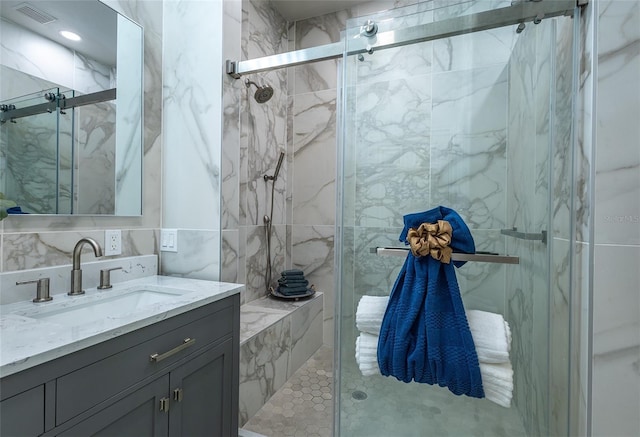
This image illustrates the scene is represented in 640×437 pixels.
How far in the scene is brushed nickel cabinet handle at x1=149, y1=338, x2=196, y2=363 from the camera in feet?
3.23

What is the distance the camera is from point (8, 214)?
44.8 inches

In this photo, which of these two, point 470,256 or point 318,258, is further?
point 318,258

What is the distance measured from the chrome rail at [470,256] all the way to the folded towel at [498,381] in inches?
12.6

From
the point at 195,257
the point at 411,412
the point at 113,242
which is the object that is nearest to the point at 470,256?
the point at 411,412

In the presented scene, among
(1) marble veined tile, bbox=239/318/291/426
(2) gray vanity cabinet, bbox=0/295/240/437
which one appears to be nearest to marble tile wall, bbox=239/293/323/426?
(1) marble veined tile, bbox=239/318/291/426

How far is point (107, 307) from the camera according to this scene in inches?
49.0

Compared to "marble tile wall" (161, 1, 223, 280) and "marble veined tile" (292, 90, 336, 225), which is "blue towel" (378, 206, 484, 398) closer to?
"marble tile wall" (161, 1, 223, 280)

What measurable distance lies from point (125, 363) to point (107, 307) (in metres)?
0.44

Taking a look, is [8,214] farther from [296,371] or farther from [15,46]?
[296,371]

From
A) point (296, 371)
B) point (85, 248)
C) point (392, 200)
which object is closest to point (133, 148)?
point (85, 248)

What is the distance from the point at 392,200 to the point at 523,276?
554 mm

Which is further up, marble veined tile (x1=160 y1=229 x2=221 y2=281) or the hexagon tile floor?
marble veined tile (x1=160 y1=229 x2=221 y2=281)

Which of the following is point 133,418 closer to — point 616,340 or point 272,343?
point 272,343

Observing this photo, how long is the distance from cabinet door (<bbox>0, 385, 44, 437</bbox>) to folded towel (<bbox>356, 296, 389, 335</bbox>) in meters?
0.86
